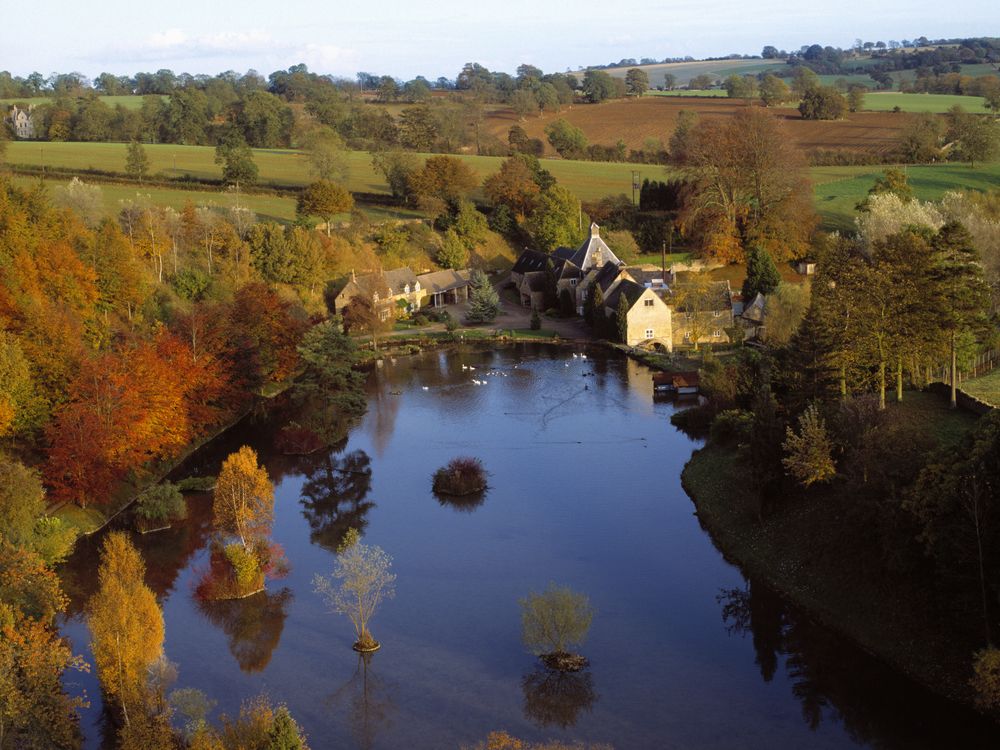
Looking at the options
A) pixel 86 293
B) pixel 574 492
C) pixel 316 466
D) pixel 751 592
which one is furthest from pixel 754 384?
pixel 86 293

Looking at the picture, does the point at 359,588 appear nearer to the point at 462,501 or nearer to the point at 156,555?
the point at 156,555

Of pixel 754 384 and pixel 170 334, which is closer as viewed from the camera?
pixel 754 384

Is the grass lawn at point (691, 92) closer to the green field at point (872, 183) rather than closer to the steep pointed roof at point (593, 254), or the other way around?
the green field at point (872, 183)

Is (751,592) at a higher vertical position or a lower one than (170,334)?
lower

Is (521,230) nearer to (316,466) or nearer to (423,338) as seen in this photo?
(423,338)

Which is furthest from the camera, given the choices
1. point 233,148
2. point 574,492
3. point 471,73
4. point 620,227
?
point 471,73

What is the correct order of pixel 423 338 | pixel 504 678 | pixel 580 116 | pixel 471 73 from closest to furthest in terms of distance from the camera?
pixel 504 678 → pixel 423 338 → pixel 580 116 → pixel 471 73

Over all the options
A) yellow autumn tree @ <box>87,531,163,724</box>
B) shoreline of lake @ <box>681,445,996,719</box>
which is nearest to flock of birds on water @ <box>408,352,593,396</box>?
shoreline of lake @ <box>681,445,996,719</box>

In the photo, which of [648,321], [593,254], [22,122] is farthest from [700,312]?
[22,122]

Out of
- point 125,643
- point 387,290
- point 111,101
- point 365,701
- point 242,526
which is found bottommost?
point 365,701
